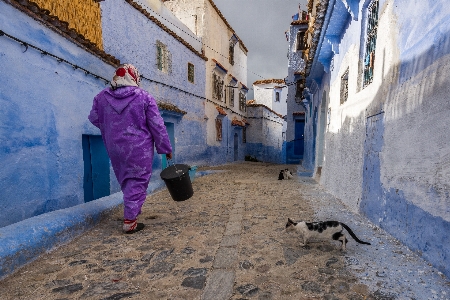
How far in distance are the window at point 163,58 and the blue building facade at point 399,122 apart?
23.1 feet

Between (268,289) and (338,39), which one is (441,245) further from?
(338,39)

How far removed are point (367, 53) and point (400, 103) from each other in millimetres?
2185

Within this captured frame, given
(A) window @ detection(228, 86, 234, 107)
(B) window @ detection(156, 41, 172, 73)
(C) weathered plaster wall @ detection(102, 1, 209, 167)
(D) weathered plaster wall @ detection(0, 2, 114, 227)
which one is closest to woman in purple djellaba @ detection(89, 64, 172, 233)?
(D) weathered plaster wall @ detection(0, 2, 114, 227)

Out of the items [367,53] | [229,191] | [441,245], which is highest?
[367,53]

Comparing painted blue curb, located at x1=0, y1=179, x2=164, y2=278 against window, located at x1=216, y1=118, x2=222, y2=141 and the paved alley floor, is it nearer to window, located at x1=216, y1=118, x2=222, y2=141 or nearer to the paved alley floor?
the paved alley floor

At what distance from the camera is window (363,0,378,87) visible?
4.45 m

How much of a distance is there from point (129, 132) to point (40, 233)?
5.05 ft

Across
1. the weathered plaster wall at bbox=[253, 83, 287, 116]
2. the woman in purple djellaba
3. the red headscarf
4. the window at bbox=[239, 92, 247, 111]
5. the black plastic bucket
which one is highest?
the weathered plaster wall at bbox=[253, 83, 287, 116]

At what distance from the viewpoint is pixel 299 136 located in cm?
2264

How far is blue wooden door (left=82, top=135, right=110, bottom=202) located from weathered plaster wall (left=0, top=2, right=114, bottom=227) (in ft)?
2.35

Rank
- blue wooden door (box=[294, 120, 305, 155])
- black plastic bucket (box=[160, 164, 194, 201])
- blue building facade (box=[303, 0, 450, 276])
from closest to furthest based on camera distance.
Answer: blue building facade (box=[303, 0, 450, 276]), black plastic bucket (box=[160, 164, 194, 201]), blue wooden door (box=[294, 120, 305, 155])

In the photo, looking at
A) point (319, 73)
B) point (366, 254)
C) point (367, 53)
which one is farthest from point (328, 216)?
point (319, 73)

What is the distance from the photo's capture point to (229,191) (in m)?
7.01

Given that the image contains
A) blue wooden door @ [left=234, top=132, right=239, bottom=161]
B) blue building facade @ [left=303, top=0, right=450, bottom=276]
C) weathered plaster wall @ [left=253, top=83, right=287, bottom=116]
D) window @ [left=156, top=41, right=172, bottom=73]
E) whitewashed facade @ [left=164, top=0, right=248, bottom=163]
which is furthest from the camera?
weathered plaster wall @ [left=253, top=83, right=287, bottom=116]
